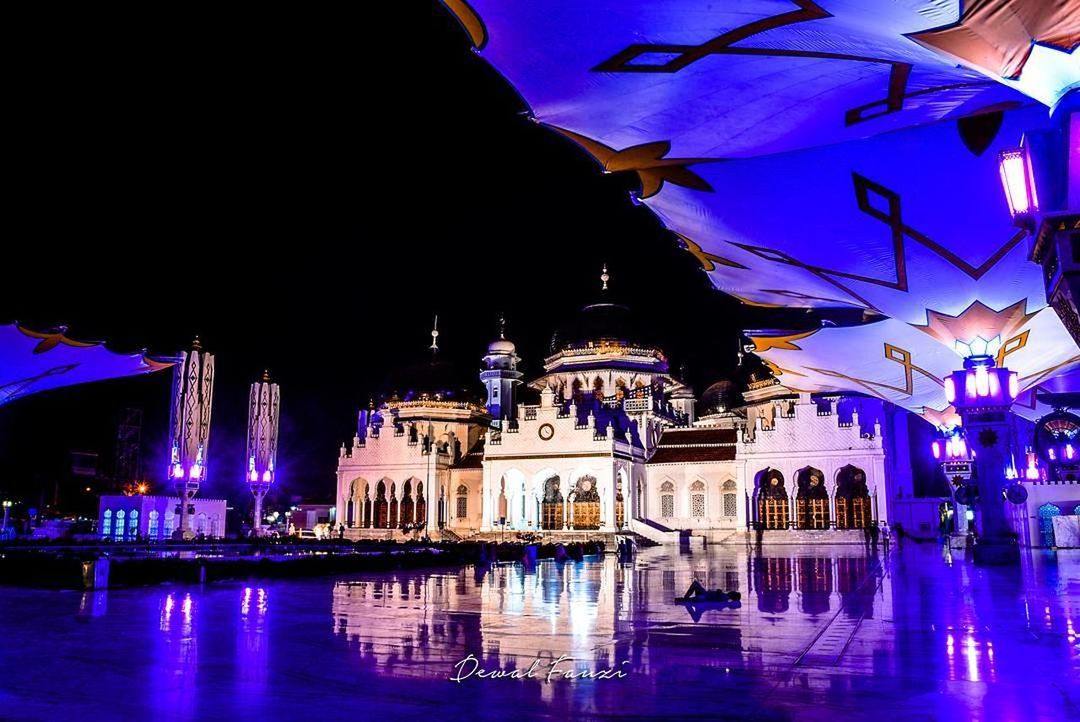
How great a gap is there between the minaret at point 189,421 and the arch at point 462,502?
17.8 meters

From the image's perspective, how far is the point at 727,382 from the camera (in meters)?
60.8

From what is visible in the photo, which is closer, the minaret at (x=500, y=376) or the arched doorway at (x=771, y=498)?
the arched doorway at (x=771, y=498)

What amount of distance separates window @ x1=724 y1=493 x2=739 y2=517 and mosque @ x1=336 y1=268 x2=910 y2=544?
0.25 ft

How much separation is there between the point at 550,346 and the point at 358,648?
5497 cm

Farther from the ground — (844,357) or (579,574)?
(844,357)

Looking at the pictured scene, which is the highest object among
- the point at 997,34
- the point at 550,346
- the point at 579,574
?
the point at 550,346

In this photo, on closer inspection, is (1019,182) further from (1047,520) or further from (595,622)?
(1047,520)

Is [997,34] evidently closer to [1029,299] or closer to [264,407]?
[1029,299]

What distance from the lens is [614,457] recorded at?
154 ft

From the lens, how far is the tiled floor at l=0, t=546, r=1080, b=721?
450cm

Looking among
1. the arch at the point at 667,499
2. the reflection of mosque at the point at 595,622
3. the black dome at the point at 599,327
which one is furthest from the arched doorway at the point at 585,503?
the reflection of mosque at the point at 595,622

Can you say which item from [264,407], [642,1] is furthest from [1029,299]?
[264,407]

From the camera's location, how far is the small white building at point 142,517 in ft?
143

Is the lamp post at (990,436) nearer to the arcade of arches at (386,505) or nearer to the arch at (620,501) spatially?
the arch at (620,501)
